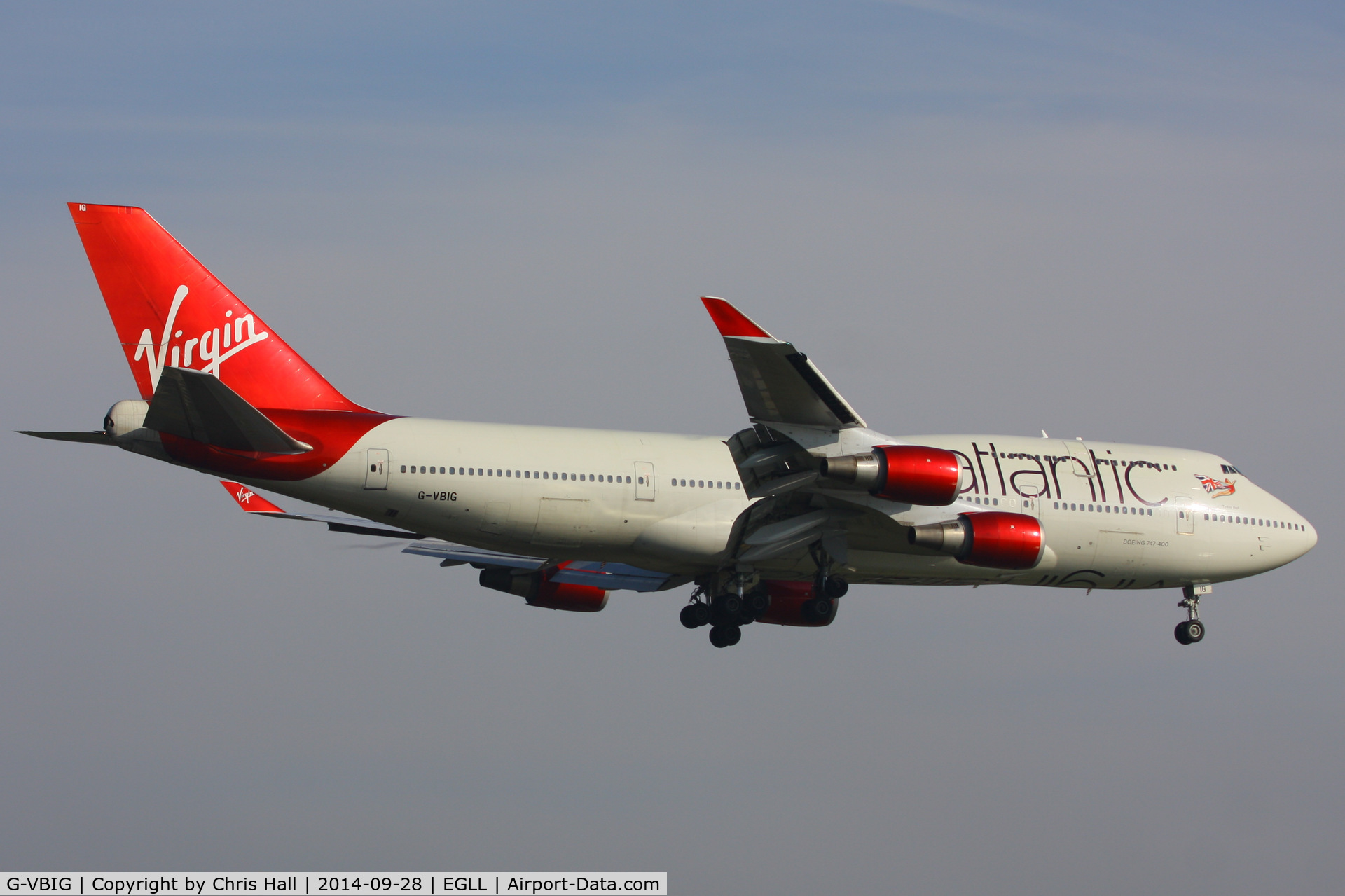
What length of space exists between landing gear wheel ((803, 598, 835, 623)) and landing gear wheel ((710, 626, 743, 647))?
→ 1762mm

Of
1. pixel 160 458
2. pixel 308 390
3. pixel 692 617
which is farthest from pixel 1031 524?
pixel 160 458

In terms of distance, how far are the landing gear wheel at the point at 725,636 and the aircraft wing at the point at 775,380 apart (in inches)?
318

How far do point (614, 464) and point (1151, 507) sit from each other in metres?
12.6

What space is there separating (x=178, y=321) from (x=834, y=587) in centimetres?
1452

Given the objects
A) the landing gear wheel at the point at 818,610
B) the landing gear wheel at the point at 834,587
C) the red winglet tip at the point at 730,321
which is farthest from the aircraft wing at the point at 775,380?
the landing gear wheel at the point at 818,610

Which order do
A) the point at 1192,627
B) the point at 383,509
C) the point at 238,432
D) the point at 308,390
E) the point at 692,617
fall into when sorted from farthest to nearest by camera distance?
the point at 1192,627, the point at 692,617, the point at 308,390, the point at 383,509, the point at 238,432

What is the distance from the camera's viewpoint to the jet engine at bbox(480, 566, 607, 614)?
3512 centimetres

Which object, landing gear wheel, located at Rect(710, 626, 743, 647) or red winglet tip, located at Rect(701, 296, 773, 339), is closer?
red winglet tip, located at Rect(701, 296, 773, 339)

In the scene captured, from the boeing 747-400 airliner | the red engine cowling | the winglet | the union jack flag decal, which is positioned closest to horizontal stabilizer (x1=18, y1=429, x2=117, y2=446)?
the boeing 747-400 airliner

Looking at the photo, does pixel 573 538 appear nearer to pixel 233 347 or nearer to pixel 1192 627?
pixel 233 347

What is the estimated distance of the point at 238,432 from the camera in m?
26.2

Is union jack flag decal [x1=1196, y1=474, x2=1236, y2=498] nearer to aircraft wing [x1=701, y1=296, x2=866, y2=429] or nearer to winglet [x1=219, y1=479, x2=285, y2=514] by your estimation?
aircraft wing [x1=701, y1=296, x2=866, y2=429]

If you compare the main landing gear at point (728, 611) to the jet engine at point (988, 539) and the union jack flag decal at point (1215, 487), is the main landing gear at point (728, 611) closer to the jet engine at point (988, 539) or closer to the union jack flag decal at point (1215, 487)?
the jet engine at point (988, 539)

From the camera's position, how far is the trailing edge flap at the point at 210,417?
24594mm
